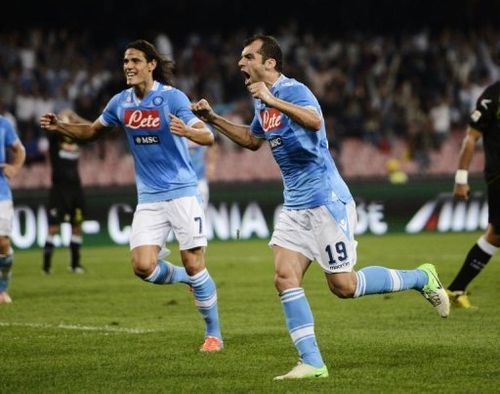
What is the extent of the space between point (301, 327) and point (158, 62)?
10.3 feet

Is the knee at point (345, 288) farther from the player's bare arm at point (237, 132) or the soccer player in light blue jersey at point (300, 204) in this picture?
the player's bare arm at point (237, 132)

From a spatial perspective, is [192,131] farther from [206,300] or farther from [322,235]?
[206,300]

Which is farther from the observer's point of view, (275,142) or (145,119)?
(145,119)

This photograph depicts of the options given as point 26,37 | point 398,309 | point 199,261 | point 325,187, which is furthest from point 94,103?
point 325,187

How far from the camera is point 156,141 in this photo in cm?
984

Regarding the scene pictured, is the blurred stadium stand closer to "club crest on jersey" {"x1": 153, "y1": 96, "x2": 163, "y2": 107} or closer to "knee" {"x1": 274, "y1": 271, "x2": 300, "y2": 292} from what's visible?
"club crest on jersey" {"x1": 153, "y1": 96, "x2": 163, "y2": 107}

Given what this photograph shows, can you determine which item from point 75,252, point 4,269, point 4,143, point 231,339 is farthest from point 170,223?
point 75,252

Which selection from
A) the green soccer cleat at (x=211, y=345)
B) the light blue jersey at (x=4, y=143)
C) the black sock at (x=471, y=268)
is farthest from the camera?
the light blue jersey at (x=4, y=143)

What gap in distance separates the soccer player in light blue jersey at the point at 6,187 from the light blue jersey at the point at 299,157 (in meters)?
5.56

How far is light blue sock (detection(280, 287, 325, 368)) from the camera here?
7945mm

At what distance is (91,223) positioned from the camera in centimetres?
2242

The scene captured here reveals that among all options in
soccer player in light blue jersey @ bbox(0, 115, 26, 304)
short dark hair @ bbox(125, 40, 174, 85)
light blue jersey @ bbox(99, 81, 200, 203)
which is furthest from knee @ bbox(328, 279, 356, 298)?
soccer player in light blue jersey @ bbox(0, 115, 26, 304)

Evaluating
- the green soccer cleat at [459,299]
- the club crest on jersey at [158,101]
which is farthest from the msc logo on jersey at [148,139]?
the green soccer cleat at [459,299]

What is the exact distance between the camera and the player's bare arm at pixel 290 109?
7.54 meters
